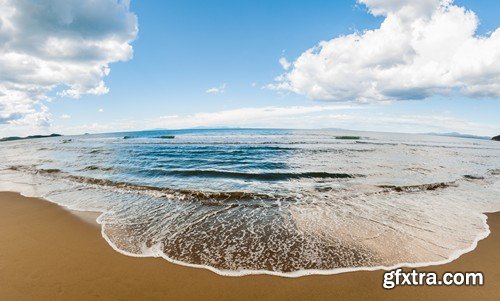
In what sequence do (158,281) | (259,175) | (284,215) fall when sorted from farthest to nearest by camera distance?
(259,175), (284,215), (158,281)

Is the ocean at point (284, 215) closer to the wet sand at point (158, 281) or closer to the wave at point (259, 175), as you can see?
the wave at point (259, 175)

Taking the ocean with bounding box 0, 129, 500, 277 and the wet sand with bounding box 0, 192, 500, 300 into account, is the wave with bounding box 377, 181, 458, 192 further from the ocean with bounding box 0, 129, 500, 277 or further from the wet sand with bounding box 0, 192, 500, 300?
the wet sand with bounding box 0, 192, 500, 300

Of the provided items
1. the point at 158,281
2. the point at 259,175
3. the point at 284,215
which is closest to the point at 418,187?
the point at 284,215

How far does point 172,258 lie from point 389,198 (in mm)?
9908

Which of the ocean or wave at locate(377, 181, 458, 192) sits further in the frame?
wave at locate(377, 181, 458, 192)

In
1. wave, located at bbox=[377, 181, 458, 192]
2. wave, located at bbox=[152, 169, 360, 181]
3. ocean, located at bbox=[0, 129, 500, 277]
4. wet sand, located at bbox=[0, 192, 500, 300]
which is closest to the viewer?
wet sand, located at bbox=[0, 192, 500, 300]

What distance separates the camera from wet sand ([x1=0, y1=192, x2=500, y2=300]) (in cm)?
448

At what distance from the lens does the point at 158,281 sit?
16.0ft

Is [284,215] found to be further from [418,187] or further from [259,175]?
[418,187]

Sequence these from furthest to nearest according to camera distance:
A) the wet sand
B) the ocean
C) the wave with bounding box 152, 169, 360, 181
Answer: the wave with bounding box 152, 169, 360, 181, the ocean, the wet sand

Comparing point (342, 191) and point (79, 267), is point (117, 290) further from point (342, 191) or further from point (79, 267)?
point (342, 191)

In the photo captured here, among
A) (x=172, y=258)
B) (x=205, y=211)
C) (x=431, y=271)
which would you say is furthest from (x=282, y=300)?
(x=205, y=211)

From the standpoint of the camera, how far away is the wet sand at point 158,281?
176 inches

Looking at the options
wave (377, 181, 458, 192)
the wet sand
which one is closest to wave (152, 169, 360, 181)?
wave (377, 181, 458, 192)
